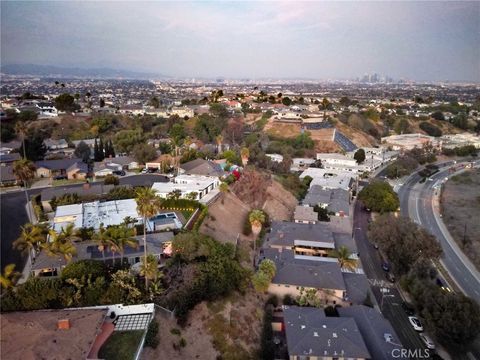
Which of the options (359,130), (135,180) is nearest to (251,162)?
(135,180)

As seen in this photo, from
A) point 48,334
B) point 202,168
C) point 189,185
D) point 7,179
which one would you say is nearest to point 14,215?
point 7,179

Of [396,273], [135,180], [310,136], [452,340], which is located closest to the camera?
[452,340]

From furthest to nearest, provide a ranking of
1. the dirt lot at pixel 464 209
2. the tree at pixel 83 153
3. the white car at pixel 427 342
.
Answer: the tree at pixel 83 153, the dirt lot at pixel 464 209, the white car at pixel 427 342

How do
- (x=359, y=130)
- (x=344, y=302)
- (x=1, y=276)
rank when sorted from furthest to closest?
(x=359, y=130) < (x=344, y=302) < (x=1, y=276)

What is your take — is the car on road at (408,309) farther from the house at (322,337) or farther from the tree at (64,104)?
the tree at (64,104)

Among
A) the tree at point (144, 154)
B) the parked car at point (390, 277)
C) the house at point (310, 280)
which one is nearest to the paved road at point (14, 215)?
the tree at point (144, 154)

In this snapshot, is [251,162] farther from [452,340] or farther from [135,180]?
[452,340]

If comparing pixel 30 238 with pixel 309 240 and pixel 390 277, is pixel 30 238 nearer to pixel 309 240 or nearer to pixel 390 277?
pixel 309 240
